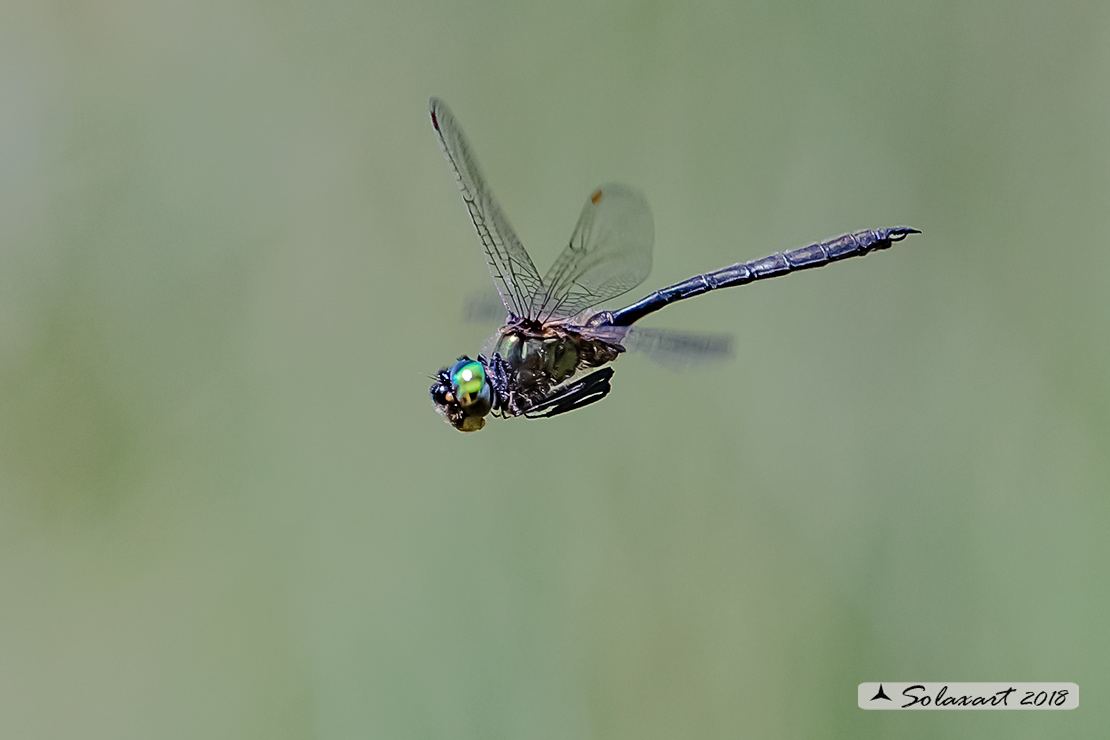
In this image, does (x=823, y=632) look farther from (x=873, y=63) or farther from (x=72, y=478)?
(x=72, y=478)

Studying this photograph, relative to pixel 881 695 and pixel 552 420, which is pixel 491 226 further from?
pixel 881 695

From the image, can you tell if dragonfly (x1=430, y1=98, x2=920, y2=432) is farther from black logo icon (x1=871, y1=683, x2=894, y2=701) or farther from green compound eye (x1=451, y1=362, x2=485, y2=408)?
black logo icon (x1=871, y1=683, x2=894, y2=701)

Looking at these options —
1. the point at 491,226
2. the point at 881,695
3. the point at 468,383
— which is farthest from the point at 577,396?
the point at 881,695

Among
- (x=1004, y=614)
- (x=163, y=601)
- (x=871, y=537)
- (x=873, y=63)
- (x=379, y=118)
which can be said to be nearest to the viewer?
(x=1004, y=614)

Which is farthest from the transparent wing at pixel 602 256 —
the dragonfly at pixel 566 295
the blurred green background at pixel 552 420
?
the blurred green background at pixel 552 420

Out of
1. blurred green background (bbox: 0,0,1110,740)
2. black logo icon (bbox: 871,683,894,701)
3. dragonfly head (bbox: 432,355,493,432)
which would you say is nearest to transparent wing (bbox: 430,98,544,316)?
dragonfly head (bbox: 432,355,493,432)

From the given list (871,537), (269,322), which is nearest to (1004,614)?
(871,537)
